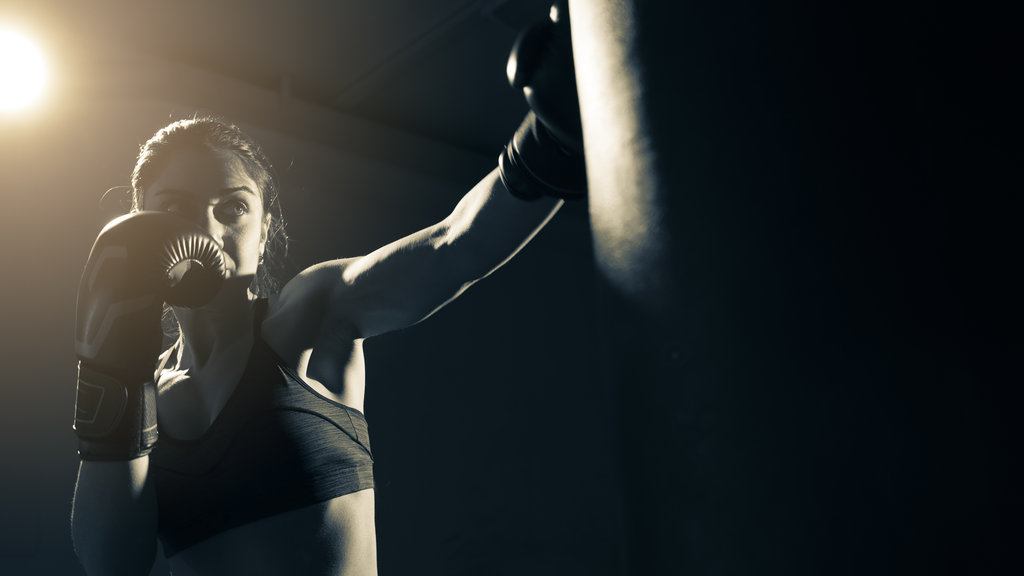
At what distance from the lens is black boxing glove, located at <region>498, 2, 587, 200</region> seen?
23.7 inches

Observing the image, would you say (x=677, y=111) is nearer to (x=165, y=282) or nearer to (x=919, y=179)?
(x=919, y=179)

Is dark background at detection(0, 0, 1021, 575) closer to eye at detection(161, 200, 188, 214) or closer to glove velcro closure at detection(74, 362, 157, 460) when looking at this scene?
glove velcro closure at detection(74, 362, 157, 460)

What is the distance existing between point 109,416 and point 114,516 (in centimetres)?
15

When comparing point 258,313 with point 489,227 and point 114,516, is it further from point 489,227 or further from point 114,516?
point 489,227

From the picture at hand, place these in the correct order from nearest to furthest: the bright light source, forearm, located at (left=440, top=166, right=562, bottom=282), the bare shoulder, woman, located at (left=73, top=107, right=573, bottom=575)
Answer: forearm, located at (left=440, top=166, right=562, bottom=282), woman, located at (left=73, top=107, right=573, bottom=575), the bare shoulder, the bright light source

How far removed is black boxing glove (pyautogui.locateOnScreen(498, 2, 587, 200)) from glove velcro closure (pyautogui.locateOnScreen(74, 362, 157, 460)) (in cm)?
66

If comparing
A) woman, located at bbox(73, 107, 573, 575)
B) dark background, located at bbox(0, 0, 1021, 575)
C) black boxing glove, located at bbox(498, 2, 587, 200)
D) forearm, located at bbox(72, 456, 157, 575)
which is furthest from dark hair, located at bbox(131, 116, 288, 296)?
dark background, located at bbox(0, 0, 1021, 575)

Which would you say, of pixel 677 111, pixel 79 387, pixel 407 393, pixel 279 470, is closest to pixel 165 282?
pixel 79 387

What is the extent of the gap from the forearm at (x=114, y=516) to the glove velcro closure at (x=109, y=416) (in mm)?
19

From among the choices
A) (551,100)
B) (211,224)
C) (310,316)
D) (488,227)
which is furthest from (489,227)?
(211,224)

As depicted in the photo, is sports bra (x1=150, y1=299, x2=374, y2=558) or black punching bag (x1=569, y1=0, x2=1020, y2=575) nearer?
black punching bag (x1=569, y1=0, x2=1020, y2=575)

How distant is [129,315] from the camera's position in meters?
0.99

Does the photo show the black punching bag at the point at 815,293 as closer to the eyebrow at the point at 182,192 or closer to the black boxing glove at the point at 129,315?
the black boxing glove at the point at 129,315

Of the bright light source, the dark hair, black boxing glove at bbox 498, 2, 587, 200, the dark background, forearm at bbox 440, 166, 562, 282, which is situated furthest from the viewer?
the bright light source
